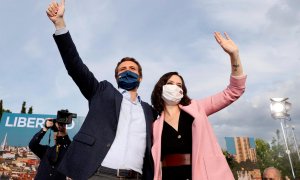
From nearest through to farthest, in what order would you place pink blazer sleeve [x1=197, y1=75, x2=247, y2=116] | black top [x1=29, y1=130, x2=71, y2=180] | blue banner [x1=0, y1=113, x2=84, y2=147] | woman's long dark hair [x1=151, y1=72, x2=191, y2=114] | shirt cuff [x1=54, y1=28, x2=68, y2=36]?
shirt cuff [x1=54, y1=28, x2=68, y2=36] < pink blazer sleeve [x1=197, y1=75, x2=247, y2=116] < woman's long dark hair [x1=151, y1=72, x2=191, y2=114] < black top [x1=29, y1=130, x2=71, y2=180] < blue banner [x1=0, y1=113, x2=84, y2=147]

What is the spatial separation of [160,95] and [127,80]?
510 mm

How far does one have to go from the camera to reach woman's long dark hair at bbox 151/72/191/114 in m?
3.13

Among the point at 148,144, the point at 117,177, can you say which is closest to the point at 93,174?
the point at 117,177

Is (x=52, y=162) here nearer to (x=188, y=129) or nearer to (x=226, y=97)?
(x=188, y=129)

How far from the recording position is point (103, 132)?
2.44m

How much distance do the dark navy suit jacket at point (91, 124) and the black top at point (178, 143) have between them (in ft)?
0.52

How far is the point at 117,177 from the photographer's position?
7.56 feet

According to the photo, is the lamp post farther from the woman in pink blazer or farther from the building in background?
the woman in pink blazer

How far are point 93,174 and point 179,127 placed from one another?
1009mm

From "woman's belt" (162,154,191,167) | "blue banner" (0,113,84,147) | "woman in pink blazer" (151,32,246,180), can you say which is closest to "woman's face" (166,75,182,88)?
"woman in pink blazer" (151,32,246,180)

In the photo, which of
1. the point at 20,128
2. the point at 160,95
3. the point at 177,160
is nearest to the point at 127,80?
the point at 160,95

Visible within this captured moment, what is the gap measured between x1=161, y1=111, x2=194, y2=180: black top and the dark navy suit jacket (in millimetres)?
159

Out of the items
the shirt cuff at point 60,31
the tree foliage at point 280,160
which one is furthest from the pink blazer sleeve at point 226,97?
the tree foliage at point 280,160

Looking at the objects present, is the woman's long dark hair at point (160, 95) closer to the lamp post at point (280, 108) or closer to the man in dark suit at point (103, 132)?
the man in dark suit at point (103, 132)
